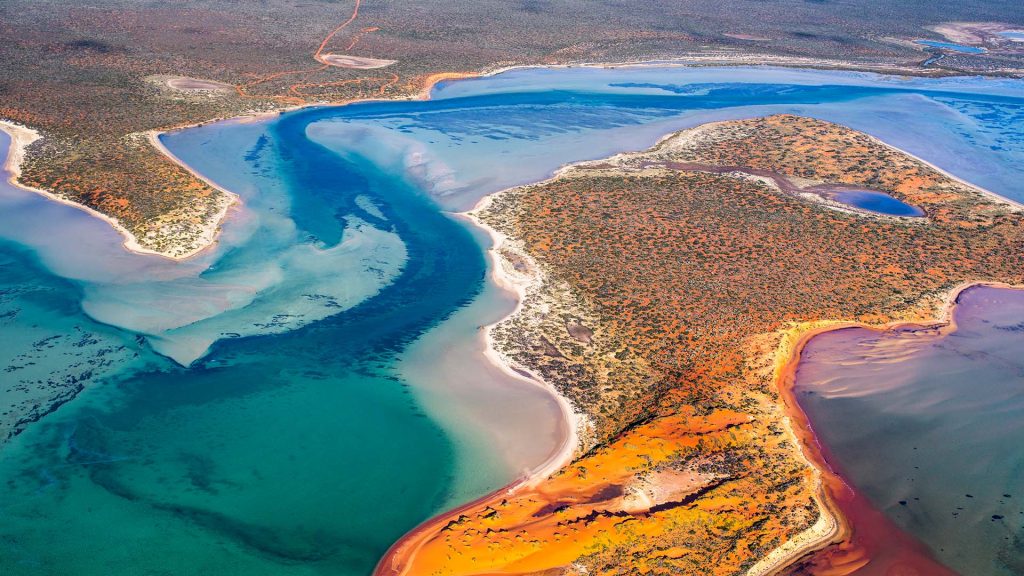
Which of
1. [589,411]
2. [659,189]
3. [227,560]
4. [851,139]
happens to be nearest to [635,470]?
[589,411]

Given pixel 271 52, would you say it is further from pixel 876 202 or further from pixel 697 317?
pixel 697 317

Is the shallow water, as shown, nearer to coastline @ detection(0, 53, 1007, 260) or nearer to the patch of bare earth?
coastline @ detection(0, 53, 1007, 260)

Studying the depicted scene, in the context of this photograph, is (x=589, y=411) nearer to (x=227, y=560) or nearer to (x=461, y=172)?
(x=227, y=560)

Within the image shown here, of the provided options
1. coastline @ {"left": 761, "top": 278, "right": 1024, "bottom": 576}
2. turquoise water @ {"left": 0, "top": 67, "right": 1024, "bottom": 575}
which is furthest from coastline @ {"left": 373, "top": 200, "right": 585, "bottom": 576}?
coastline @ {"left": 761, "top": 278, "right": 1024, "bottom": 576}

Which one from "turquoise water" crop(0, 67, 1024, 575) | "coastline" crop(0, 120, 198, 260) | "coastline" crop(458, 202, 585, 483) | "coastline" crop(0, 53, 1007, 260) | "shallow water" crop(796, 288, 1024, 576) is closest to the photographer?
"turquoise water" crop(0, 67, 1024, 575)

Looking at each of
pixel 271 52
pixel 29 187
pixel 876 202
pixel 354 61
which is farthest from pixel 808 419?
pixel 271 52

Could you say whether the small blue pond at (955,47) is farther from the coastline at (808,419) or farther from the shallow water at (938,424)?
the shallow water at (938,424)
